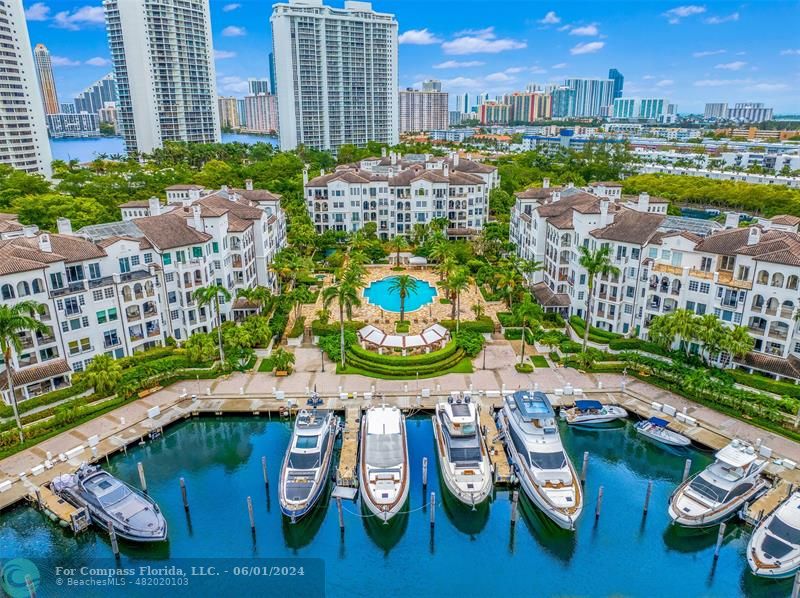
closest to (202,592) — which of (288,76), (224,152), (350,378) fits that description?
(350,378)

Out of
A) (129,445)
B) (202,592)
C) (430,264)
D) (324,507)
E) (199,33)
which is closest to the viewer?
(202,592)

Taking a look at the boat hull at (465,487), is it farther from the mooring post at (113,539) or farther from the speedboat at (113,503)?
the mooring post at (113,539)

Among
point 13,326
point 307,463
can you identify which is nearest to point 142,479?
point 307,463

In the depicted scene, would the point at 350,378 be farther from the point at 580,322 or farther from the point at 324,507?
the point at 580,322

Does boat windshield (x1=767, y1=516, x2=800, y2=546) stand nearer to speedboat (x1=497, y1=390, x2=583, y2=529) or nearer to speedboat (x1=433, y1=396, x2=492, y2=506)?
speedboat (x1=497, y1=390, x2=583, y2=529)

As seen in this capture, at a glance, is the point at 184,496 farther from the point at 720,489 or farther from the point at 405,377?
the point at 720,489

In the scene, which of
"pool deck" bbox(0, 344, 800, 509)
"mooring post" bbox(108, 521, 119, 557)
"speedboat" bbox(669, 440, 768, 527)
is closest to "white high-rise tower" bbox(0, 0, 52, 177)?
Result: "pool deck" bbox(0, 344, 800, 509)
